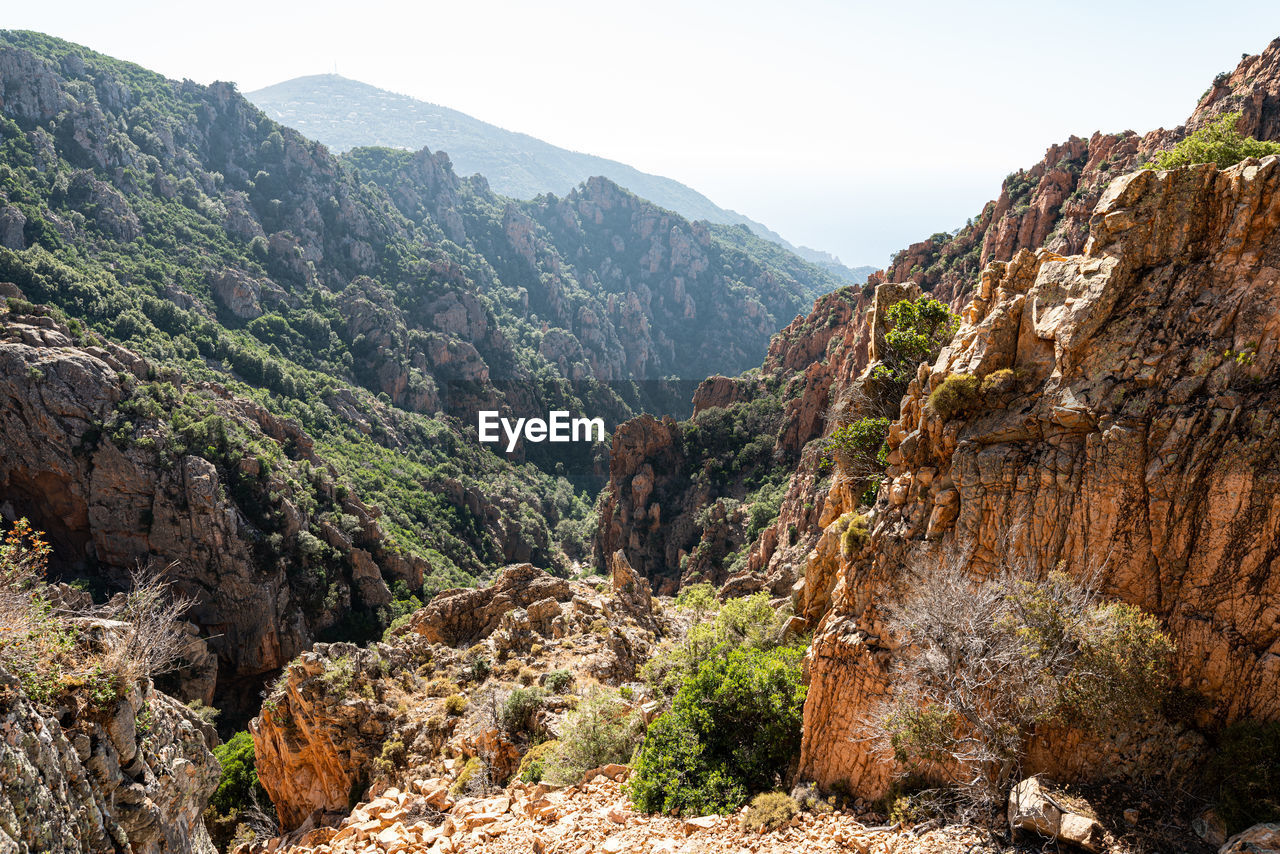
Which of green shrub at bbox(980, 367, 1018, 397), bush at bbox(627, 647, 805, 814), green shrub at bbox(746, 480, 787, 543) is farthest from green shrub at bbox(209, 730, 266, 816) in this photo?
green shrub at bbox(746, 480, 787, 543)

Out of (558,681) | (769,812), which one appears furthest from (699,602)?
(769,812)

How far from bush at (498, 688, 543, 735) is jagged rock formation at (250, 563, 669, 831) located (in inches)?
11.9

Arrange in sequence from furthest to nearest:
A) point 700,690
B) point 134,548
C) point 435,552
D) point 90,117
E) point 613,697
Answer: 1. point 90,117
2. point 435,552
3. point 134,548
4. point 613,697
5. point 700,690

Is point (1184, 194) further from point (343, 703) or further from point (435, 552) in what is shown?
point (435, 552)

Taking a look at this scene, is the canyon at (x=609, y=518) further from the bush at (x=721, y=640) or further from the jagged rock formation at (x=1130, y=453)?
the bush at (x=721, y=640)

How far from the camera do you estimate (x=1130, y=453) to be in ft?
37.3

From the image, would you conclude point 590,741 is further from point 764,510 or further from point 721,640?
point 764,510

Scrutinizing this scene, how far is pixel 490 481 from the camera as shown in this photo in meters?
99.8

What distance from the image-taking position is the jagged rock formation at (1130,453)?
10531mm

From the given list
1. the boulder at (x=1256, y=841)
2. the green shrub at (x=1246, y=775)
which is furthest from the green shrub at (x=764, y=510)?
the boulder at (x=1256, y=841)

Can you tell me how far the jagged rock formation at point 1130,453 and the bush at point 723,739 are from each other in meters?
1.34

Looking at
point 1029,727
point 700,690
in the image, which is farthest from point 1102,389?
point 700,690

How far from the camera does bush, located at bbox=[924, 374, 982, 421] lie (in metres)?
13.6

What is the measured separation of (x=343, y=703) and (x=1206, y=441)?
906 inches
